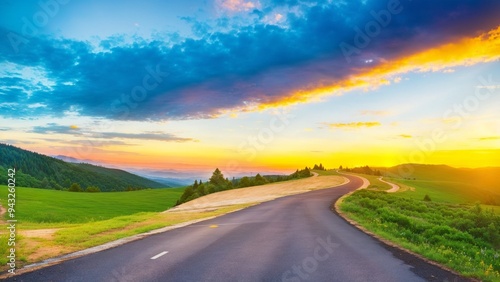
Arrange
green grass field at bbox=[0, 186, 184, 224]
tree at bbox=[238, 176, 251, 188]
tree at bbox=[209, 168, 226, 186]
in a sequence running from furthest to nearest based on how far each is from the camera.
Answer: tree at bbox=[209, 168, 226, 186] → tree at bbox=[238, 176, 251, 188] → green grass field at bbox=[0, 186, 184, 224]

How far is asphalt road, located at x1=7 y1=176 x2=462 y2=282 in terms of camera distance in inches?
394

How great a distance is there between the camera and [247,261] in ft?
39.1

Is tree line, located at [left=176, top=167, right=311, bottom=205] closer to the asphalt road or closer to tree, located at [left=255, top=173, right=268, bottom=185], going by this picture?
tree, located at [left=255, top=173, right=268, bottom=185]

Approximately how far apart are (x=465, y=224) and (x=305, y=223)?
17.7 meters

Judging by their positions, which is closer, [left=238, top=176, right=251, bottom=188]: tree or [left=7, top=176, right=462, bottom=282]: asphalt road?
[left=7, top=176, right=462, bottom=282]: asphalt road

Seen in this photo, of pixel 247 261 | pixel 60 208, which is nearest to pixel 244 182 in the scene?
pixel 60 208

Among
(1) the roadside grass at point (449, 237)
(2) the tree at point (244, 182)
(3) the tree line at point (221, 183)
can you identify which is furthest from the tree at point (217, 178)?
(1) the roadside grass at point (449, 237)

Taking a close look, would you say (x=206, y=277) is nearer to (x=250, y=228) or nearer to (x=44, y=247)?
(x=44, y=247)

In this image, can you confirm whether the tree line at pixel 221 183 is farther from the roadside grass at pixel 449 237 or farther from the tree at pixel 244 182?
the roadside grass at pixel 449 237

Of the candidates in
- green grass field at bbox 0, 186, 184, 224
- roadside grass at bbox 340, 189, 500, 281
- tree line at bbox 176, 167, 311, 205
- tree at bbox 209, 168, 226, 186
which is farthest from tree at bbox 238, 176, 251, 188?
roadside grass at bbox 340, 189, 500, 281

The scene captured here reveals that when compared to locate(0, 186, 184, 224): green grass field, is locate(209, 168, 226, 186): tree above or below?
above

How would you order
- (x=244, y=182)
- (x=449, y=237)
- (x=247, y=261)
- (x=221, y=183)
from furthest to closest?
(x=221, y=183) < (x=244, y=182) < (x=449, y=237) < (x=247, y=261)

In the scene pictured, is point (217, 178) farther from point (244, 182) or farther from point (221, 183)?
point (244, 182)

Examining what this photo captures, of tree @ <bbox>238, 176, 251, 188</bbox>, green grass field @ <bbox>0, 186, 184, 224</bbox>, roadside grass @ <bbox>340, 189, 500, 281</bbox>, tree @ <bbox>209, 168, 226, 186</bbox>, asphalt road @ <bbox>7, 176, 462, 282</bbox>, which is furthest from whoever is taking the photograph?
tree @ <bbox>209, 168, 226, 186</bbox>
